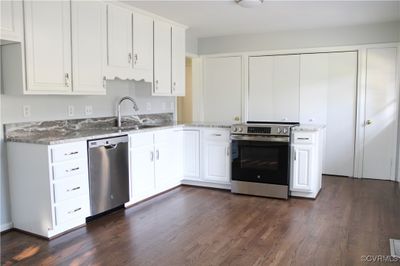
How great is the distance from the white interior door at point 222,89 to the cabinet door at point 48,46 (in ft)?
10.6

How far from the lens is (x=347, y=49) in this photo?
5.19 metres

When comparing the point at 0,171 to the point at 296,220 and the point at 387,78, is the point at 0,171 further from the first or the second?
the point at 387,78

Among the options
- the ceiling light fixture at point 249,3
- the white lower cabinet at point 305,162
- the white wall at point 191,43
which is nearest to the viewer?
A: the ceiling light fixture at point 249,3

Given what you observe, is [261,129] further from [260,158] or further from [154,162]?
[154,162]

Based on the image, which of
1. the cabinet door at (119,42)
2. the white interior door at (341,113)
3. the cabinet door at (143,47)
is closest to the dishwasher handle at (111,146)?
the cabinet door at (119,42)

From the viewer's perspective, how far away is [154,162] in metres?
4.22

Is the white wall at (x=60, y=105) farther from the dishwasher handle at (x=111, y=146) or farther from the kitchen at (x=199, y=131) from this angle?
the dishwasher handle at (x=111, y=146)

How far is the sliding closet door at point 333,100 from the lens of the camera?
527cm

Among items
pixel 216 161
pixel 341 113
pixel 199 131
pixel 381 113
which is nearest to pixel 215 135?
pixel 199 131

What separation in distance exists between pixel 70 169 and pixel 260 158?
89.7 inches

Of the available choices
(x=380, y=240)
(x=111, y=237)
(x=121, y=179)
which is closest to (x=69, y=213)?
(x=111, y=237)

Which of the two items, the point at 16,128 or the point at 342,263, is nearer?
the point at 342,263

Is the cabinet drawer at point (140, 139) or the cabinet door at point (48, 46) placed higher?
the cabinet door at point (48, 46)

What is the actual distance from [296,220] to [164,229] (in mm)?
1333
